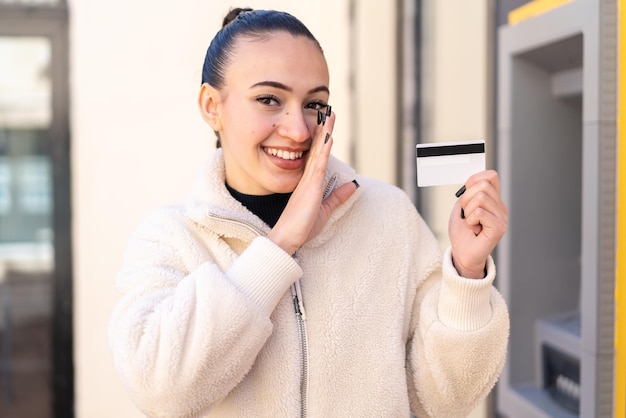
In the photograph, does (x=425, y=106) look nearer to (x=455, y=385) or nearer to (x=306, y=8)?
(x=306, y=8)

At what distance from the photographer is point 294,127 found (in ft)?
4.91

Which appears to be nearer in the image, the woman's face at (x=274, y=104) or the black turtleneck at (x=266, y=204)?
the woman's face at (x=274, y=104)

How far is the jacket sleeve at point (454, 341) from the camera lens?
1479 mm

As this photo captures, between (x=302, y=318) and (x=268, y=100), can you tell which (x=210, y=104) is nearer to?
(x=268, y=100)

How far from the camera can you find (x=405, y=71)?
4.09 meters

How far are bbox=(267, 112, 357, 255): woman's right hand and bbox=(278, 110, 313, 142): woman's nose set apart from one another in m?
0.03

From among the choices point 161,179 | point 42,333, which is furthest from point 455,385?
point 42,333

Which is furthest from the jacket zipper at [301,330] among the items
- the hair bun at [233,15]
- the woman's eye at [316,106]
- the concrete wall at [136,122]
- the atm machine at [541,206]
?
the concrete wall at [136,122]

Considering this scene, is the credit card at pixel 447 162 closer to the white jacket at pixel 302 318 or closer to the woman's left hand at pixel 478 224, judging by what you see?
the woman's left hand at pixel 478 224

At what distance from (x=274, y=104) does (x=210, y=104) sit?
0.58 feet

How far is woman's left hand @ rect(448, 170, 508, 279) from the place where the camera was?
4.66 ft

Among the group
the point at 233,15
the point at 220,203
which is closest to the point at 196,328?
the point at 220,203

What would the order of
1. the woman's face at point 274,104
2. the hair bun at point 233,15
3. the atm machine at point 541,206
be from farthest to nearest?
the atm machine at point 541,206 → the hair bun at point 233,15 → the woman's face at point 274,104

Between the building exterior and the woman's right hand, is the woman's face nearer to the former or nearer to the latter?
the woman's right hand
